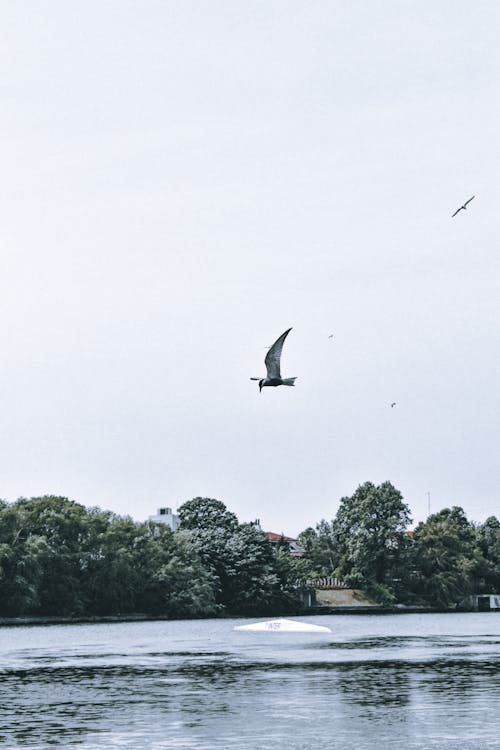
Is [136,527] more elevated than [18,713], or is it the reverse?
[136,527]

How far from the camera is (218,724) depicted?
42.8 m

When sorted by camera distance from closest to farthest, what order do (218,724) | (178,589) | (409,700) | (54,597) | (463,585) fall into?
1. (218,724)
2. (409,700)
3. (54,597)
4. (178,589)
5. (463,585)

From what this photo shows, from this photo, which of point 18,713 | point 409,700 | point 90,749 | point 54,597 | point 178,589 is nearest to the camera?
point 90,749

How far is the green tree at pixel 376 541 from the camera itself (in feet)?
594

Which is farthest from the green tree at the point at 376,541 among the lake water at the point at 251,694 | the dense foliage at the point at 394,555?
the lake water at the point at 251,694

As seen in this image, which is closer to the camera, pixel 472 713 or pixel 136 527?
pixel 472 713

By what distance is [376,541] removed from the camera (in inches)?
7190

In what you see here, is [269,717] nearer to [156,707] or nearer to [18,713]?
[156,707]

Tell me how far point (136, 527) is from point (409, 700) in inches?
4226

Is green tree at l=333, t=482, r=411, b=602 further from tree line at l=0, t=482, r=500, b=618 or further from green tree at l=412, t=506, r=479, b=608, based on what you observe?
green tree at l=412, t=506, r=479, b=608

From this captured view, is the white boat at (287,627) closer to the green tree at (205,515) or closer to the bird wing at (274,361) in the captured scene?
the green tree at (205,515)

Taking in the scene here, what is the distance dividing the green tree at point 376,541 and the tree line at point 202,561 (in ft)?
0.50

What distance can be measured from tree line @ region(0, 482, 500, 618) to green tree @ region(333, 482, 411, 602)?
0.15 metres

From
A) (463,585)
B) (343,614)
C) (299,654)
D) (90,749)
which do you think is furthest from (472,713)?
(463,585)
